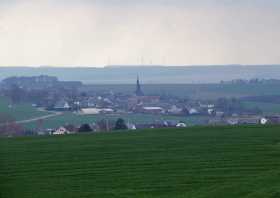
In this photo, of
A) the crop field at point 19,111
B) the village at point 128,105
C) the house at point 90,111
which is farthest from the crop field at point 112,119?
the crop field at point 19,111

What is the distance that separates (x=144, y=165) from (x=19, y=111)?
40.8 meters

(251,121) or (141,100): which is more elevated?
(141,100)

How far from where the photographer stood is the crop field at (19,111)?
180ft

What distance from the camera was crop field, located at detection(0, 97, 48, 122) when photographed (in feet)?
180

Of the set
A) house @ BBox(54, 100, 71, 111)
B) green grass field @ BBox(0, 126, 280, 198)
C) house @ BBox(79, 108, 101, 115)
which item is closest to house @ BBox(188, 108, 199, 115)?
house @ BBox(79, 108, 101, 115)

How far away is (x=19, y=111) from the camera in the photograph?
2368 inches

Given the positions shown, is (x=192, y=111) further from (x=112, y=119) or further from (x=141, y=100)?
(x=141, y=100)

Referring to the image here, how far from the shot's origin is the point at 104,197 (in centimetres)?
1620

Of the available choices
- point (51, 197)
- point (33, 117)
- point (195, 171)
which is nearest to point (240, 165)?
point (195, 171)

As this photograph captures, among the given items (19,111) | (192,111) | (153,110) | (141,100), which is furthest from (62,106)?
(192,111)

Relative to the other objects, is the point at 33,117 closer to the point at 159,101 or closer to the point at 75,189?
Result: the point at 159,101

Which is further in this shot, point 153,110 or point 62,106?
point 62,106

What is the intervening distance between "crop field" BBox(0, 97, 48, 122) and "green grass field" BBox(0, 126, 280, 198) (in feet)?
86.4

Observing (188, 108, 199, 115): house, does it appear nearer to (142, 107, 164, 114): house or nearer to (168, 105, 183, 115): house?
(168, 105, 183, 115): house
